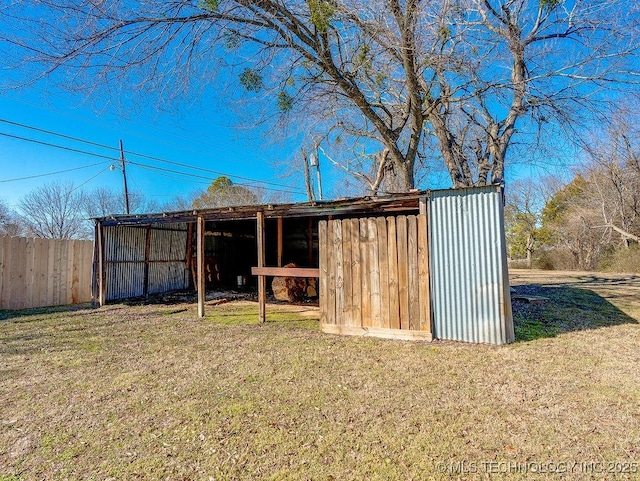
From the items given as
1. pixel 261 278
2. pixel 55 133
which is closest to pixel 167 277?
pixel 261 278

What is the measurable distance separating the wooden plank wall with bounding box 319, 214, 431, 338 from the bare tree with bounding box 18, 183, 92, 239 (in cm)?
2218

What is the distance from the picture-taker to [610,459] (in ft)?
6.48

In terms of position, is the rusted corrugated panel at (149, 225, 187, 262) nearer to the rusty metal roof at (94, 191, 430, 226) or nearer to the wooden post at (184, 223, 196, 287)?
the wooden post at (184, 223, 196, 287)

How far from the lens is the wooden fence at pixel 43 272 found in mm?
7410

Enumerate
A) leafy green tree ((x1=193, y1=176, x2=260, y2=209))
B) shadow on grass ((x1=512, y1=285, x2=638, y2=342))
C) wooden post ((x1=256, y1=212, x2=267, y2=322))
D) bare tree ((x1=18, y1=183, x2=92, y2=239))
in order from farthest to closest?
leafy green tree ((x1=193, y1=176, x2=260, y2=209)), bare tree ((x1=18, y1=183, x2=92, y2=239)), wooden post ((x1=256, y1=212, x2=267, y2=322)), shadow on grass ((x1=512, y1=285, x2=638, y2=342))

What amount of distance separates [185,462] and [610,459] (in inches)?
95.2

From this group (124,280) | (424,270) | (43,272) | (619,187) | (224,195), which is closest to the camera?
(424,270)

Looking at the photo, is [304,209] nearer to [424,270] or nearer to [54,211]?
[424,270]

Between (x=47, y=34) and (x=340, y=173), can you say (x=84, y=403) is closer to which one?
(x=47, y=34)

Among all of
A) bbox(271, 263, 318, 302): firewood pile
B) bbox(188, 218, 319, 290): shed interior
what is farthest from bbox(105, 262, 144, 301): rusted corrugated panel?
bbox(271, 263, 318, 302): firewood pile

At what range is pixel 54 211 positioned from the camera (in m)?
22.3

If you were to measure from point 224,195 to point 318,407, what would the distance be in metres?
21.5

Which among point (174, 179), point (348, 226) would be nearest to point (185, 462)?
point (348, 226)

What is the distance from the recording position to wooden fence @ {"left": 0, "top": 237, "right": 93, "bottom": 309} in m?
7.41
